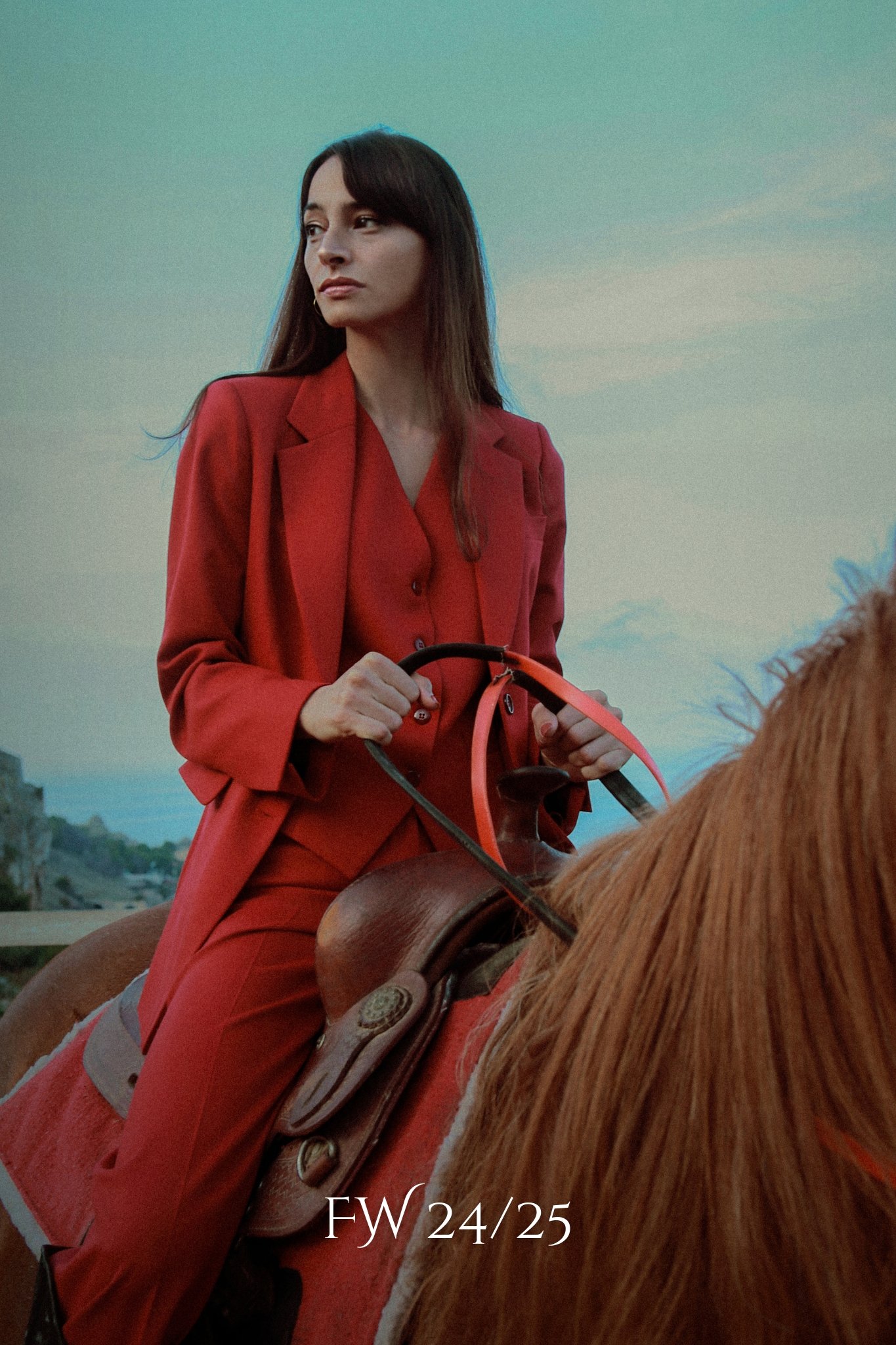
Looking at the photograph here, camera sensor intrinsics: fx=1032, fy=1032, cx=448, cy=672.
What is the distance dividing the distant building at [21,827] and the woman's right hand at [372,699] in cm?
248

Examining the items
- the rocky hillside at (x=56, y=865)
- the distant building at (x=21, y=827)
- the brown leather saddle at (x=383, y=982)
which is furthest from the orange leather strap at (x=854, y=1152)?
the distant building at (x=21, y=827)

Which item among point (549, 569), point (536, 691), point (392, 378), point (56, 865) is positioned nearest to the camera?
point (536, 691)

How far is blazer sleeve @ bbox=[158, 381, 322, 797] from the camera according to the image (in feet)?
3.16

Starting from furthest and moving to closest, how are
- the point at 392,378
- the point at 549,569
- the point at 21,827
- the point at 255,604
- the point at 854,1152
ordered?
the point at 21,827
the point at 549,569
the point at 392,378
the point at 255,604
the point at 854,1152

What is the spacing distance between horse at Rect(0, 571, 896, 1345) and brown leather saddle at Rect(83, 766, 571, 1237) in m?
0.12

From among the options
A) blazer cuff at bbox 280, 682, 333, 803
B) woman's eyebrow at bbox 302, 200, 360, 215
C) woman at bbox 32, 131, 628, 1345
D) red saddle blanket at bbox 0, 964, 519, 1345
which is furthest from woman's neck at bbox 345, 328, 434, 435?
red saddle blanket at bbox 0, 964, 519, 1345

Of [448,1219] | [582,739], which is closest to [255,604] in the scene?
[582,739]

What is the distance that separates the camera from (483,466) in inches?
46.8

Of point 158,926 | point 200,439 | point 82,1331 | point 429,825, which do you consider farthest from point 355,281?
point 82,1331

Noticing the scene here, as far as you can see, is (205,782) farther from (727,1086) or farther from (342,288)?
(727,1086)

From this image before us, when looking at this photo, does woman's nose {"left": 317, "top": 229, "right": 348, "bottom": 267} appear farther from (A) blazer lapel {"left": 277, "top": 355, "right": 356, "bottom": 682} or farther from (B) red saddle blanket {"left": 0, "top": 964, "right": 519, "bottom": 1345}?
(B) red saddle blanket {"left": 0, "top": 964, "right": 519, "bottom": 1345}

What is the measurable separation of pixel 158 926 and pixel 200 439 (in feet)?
2.23

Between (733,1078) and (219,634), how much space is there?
27.1 inches

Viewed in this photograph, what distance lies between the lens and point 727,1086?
0.57 meters
